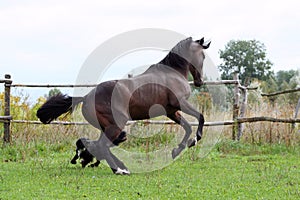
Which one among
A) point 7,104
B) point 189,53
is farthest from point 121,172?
point 7,104

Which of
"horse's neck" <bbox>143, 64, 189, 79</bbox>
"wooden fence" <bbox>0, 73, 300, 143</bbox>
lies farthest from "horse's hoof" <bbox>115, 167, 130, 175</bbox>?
"wooden fence" <bbox>0, 73, 300, 143</bbox>

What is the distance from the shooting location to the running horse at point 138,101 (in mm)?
6355

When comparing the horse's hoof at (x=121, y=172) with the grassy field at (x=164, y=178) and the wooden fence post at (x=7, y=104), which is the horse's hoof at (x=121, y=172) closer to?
the grassy field at (x=164, y=178)

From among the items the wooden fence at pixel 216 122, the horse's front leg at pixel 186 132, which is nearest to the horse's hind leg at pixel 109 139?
the horse's front leg at pixel 186 132

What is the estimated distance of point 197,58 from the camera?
7059mm

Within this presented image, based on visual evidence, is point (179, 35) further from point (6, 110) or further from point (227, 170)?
point (6, 110)

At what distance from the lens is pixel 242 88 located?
1052 cm

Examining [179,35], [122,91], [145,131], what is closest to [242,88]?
[145,131]

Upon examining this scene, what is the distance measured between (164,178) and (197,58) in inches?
80.5

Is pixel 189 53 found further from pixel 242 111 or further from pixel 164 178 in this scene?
pixel 242 111

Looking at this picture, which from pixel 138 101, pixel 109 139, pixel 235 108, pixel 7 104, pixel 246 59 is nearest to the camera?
pixel 109 139

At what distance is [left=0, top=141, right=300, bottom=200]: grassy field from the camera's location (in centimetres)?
501

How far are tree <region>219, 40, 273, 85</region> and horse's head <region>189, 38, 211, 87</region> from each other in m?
38.7

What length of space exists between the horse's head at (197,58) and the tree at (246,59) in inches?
1524
